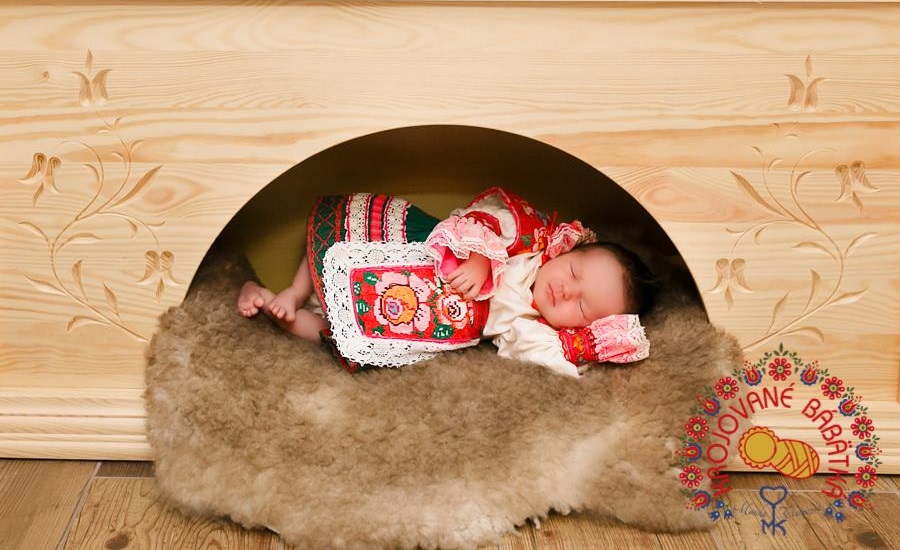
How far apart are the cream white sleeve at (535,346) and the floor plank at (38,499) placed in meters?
0.69

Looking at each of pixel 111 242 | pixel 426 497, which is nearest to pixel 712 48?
pixel 426 497

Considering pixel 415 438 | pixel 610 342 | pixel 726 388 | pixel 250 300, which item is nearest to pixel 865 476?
pixel 726 388

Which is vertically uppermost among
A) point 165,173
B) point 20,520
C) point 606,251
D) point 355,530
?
point 606,251

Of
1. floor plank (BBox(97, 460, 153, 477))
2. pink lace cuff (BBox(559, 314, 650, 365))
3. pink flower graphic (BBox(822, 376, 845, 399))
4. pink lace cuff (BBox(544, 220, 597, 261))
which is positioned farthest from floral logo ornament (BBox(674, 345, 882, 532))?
floor plank (BBox(97, 460, 153, 477))

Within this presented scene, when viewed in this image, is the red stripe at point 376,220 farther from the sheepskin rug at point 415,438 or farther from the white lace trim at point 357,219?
the sheepskin rug at point 415,438

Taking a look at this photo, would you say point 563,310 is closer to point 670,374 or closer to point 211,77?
point 670,374

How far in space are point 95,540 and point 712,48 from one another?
108cm

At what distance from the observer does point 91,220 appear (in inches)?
50.0

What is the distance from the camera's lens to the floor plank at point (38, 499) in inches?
45.6

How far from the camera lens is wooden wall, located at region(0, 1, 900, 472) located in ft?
3.85

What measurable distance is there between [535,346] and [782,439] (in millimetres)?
411

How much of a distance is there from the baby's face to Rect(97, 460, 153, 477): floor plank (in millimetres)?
672

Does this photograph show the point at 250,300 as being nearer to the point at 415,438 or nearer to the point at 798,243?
the point at 415,438

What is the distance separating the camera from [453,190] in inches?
68.6
